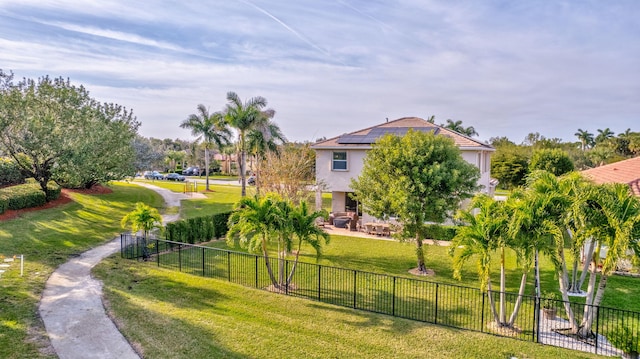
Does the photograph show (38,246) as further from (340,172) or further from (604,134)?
(604,134)

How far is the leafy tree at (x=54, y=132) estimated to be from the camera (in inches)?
842

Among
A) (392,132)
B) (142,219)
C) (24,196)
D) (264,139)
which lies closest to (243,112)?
(264,139)

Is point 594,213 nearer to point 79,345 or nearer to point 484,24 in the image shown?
point 484,24

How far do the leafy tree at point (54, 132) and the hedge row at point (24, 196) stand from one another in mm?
789

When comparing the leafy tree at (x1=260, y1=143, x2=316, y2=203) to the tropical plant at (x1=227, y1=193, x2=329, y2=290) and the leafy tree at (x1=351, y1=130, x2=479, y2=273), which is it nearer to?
the leafy tree at (x1=351, y1=130, x2=479, y2=273)

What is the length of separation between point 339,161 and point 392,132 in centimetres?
406

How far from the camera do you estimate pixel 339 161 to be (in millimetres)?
25094

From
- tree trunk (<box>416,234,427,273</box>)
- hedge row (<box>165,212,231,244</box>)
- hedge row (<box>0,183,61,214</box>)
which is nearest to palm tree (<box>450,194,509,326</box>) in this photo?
tree trunk (<box>416,234,427,273</box>)

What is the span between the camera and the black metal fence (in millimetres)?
9477

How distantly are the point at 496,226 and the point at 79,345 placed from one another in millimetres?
10108

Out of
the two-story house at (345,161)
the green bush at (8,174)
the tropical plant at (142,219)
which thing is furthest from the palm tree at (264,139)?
the green bush at (8,174)

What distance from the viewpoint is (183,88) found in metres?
24.5

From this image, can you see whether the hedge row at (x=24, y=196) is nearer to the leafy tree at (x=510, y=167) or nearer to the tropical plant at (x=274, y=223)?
the tropical plant at (x=274, y=223)

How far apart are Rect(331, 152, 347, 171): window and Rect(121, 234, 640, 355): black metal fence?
10.2 metres
